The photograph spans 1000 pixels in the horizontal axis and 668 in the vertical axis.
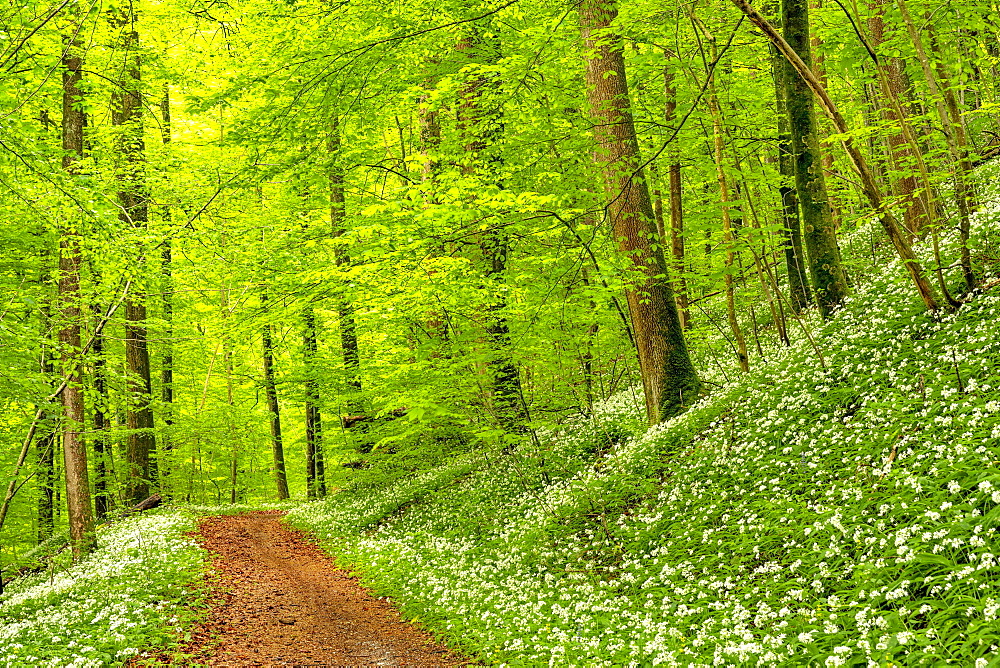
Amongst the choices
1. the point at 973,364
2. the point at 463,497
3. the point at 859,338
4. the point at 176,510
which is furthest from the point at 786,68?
the point at 176,510

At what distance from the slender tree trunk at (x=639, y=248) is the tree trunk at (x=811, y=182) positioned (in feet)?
7.39

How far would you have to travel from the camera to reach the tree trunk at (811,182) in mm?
9523

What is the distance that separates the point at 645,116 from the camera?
12109 mm

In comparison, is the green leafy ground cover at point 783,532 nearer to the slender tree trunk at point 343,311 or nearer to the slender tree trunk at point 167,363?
the slender tree trunk at point 343,311

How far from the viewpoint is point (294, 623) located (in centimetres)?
854

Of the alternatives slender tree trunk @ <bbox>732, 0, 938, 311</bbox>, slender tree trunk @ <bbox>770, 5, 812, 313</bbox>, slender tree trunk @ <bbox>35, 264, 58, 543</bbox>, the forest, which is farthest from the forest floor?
slender tree trunk @ <bbox>770, 5, 812, 313</bbox>

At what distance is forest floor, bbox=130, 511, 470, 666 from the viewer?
22.8 feet

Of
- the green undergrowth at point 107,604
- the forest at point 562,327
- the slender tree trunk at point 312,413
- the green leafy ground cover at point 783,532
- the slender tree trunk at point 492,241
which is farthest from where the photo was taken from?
the slender tree trunk at point 312,413

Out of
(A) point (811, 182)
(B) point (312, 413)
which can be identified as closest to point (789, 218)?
(A) point (811, 182)

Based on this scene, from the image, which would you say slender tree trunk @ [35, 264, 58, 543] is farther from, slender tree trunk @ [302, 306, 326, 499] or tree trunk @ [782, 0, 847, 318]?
tree trunk @ [782, 0, 847, 318]

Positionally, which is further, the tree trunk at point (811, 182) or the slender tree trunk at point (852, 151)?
the tree trunk at point (811, 182)

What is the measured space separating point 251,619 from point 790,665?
7265 mm

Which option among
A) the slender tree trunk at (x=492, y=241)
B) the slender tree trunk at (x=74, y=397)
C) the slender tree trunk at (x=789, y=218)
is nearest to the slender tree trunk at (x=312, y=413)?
the slender tree trunk at (x=74, y=397)

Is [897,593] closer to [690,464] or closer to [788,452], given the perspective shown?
[788,452]
